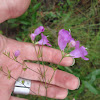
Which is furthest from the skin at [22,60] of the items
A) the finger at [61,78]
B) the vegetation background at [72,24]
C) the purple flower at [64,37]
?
the purple flower at [64,37]

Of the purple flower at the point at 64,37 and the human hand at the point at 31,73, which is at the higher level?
the purple flower at the point at 64,37

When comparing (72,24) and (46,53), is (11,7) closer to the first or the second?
(46,53)

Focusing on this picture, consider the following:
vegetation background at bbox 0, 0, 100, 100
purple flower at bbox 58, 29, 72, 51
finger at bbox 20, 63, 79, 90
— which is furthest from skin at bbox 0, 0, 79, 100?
purple flower at bbox 58, 29, 72, 51

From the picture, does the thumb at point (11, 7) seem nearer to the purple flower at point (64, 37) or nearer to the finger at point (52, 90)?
the purple flower at point (64, 37)

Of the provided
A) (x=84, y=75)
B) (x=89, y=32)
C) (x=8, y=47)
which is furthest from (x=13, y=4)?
(x=84, y=75)

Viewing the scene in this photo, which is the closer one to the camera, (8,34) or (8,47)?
(8,47)

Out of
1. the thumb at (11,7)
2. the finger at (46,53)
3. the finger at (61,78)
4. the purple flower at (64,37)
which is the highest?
the thumb at (11,7)

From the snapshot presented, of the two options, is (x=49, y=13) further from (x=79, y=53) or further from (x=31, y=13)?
(x=79, y=53)

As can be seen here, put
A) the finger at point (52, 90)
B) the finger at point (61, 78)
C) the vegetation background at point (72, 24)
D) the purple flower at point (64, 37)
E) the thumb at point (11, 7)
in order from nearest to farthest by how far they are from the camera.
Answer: the purple flower at point (64, 37)
the thumb at point (11, 7)
the finger at point (61, 78)
the finger at point (52, 90)
the vegetation background at point (72, 24)

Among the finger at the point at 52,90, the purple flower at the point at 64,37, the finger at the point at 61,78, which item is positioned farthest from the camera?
the finger at the point at 52,90
